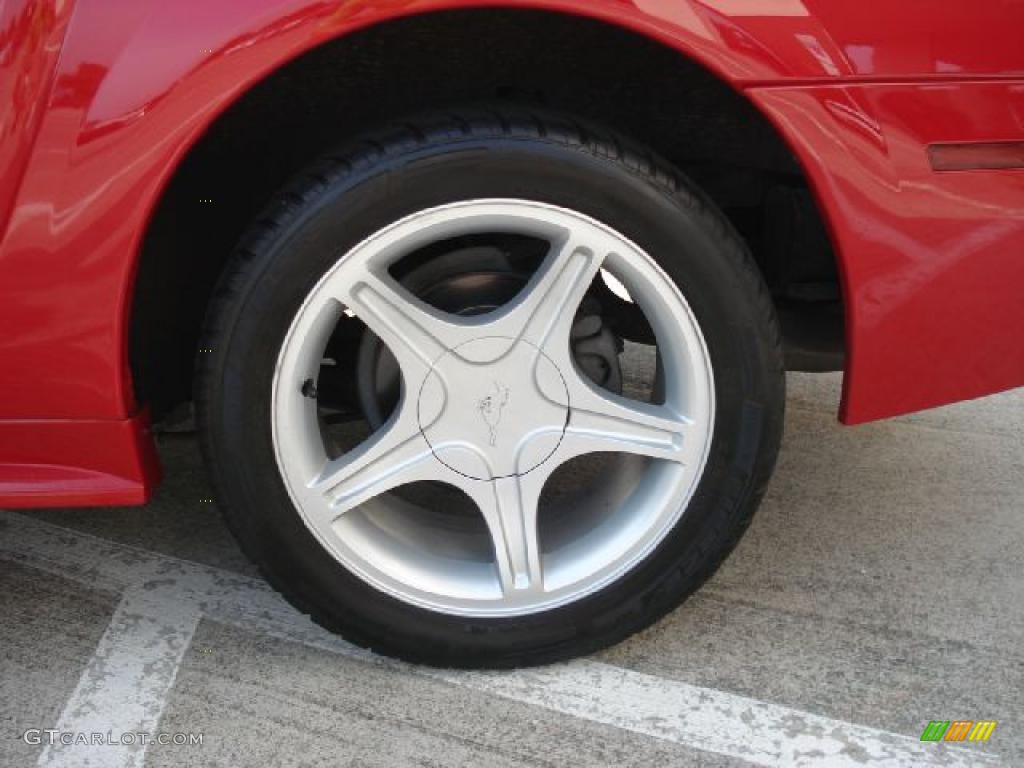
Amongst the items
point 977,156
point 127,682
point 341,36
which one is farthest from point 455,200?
point 127,682

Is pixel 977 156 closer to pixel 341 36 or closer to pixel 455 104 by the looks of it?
pixel 455 104

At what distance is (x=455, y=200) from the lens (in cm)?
154

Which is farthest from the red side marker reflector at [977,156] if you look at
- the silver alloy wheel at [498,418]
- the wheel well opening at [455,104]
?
the silver alloy wheel at [498,418]

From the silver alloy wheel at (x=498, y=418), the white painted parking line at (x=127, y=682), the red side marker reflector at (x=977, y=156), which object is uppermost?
the red side marker reflector at (x=977, y=156)

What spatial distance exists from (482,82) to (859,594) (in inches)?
43.2

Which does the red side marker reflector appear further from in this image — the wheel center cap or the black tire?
the wheel center cap

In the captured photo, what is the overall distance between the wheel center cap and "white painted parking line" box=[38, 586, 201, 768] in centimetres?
56

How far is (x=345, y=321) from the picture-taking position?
1.90 metres

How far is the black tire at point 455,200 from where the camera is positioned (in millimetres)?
1524

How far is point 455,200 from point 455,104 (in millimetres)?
150

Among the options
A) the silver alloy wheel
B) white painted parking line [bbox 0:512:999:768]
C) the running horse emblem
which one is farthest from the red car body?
the running horse emblem

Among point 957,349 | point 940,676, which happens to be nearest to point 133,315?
point 957,349

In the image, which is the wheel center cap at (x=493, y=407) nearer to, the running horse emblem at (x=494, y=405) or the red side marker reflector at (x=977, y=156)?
the running horse emblem at (x=494, y=405)

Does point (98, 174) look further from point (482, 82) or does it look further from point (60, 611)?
point (60, 611)
